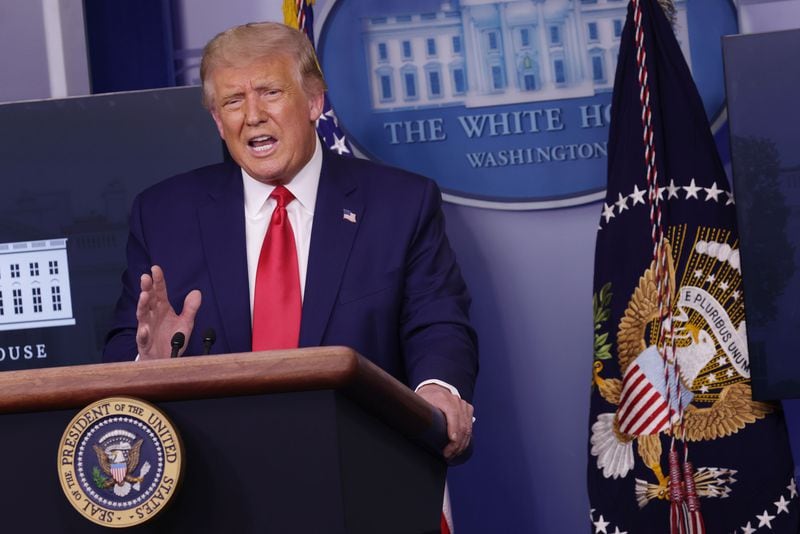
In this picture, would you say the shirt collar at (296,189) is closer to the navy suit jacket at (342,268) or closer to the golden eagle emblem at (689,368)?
the navy suit jacket at (342,268)

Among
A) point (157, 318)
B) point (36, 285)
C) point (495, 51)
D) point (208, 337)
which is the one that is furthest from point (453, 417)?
point (495, 51)

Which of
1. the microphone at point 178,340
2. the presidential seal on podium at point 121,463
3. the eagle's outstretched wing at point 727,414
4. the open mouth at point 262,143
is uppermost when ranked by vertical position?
the open mouth at point 262,143

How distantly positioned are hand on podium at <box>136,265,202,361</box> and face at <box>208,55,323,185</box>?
680 mm

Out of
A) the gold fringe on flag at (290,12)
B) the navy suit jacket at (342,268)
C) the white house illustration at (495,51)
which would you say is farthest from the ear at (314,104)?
the white house illustration at (495,51)

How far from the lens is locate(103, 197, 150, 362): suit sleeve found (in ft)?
8.11

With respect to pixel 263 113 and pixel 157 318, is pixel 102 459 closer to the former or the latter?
pixel 157 318

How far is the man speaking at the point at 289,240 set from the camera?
7.93 ft

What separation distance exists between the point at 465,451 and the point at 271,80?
40.7 inches

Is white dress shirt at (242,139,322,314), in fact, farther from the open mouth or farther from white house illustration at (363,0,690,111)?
Answer: white house illustration at (363,0,690,111)

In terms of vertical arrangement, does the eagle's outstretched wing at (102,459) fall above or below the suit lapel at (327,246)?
below

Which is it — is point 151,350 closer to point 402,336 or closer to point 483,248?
point 402,336

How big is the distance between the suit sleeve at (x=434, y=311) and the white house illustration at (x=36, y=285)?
41.4 inches

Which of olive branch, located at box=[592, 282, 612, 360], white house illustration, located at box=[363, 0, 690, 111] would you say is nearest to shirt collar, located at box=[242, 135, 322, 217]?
olive branch, located at box=[592, 282, 612, 360]

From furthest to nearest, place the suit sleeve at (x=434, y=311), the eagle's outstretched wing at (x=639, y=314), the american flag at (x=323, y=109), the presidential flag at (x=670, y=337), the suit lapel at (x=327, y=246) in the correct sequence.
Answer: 1. the american flag at (x=323, y=109)
2. the eagle's outstretched wing at (x=639, y=314)
3. the presidential flag at (x=670, y=337)
4. the suit lapel at (x=327, y=246)
5. the suit sleeve at (x=434, y=311)
